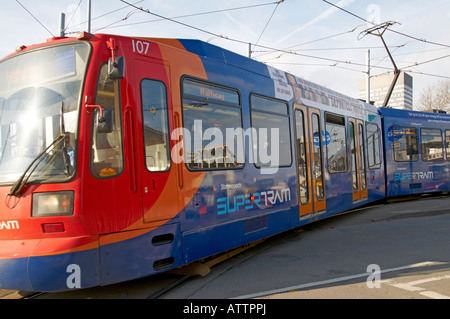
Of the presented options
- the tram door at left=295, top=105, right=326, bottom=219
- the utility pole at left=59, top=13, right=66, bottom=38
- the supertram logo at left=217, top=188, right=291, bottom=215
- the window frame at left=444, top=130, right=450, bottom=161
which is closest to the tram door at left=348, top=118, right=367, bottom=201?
the tram door at left=295, top=105, right=326, bottom=219

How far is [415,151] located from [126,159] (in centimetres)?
1169

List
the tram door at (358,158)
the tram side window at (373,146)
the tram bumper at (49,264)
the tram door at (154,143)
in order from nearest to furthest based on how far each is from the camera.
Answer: the tram bumper at (49,264)
the tram door at (154,143)
the tram door at (358,158)
the tram side window at (373,146)

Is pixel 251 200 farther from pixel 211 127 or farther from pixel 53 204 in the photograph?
pixel 53 204

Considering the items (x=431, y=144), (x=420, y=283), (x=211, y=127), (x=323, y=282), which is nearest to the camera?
(x=420, y=283)

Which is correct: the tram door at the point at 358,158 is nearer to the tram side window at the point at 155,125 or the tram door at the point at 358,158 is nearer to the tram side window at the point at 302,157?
the tram side window at the point at 302,157

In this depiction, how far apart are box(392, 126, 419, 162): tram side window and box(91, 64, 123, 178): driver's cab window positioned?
1052 cm

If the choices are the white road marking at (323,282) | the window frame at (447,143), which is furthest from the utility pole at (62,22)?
the window frame at (447,143)

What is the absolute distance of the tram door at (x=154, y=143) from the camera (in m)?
4.48

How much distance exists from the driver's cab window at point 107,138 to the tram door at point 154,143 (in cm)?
24

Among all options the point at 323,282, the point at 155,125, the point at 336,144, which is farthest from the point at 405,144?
the point at 155,125

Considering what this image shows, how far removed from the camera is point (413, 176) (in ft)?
42.3

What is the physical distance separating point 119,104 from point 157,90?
23.3 inches

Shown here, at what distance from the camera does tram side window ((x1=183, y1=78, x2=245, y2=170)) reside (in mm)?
5121
